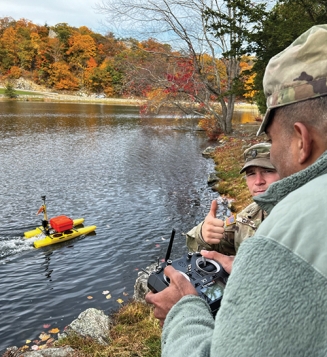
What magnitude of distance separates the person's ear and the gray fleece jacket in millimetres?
212

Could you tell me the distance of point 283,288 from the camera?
801mm

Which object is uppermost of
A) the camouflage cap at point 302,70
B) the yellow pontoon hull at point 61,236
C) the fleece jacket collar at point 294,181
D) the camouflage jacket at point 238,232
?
the camouflage cap at point 302,70

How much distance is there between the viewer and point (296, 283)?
79cm

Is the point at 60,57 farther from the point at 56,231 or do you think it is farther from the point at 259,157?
the point at 259,157

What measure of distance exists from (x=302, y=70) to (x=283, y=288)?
31.1 inches

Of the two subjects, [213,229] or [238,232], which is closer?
[213,229]

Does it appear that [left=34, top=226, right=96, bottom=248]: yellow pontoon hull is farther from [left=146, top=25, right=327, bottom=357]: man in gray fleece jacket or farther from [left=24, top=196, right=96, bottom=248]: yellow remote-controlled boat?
[left=146, top=25, right=327, bottom=357]: man in gray fleece jacket

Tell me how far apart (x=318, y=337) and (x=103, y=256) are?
30.1ft

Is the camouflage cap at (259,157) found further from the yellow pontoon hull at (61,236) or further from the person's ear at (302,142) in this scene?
the yellow pontoon hull at (61,236)

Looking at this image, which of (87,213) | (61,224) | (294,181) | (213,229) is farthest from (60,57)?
(294,181)

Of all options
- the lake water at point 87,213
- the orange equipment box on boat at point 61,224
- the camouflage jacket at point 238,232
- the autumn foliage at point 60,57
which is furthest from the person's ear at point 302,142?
the autumn foliage at point 60,57

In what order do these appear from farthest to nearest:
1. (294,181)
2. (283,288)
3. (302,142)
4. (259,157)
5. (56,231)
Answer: (56,231), (259,157), (302,142), (294,181), (283,288)

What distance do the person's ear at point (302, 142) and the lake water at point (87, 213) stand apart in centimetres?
667

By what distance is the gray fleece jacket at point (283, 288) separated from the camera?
0.79 metres
